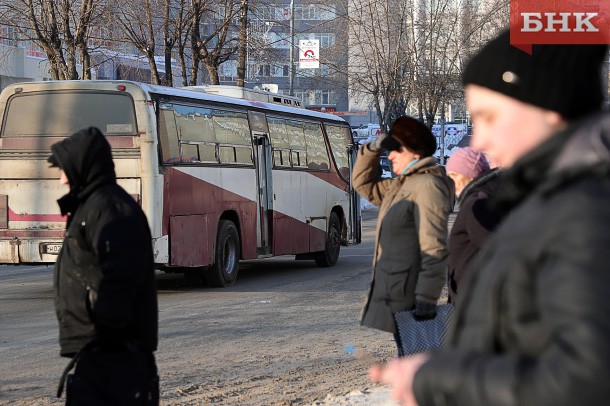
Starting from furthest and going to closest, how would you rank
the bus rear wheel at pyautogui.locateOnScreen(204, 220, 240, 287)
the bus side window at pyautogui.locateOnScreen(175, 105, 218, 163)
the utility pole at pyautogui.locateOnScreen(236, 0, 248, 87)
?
the utility pole at pyautogui.locateOnScreen(236, 0, 248, 87) → the bus rear wheel at pyautogui.locateOnScreen(204, 220, 240, 287) → the bus side window at pyautogui.locateOnScreen(175, 105, 218, 163)

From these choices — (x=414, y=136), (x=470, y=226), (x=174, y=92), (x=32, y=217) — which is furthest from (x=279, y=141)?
(x=470, y=226)

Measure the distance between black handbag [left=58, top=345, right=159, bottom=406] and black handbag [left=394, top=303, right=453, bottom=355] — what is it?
133 cm

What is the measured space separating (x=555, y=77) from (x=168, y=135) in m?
14.1

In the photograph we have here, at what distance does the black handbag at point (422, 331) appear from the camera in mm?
5223

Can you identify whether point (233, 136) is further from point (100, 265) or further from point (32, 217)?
point (100, 265)

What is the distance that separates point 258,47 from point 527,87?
102 feet

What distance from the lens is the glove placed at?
5.41 metres

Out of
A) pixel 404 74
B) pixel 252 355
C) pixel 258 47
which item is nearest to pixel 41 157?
pixel 252 355

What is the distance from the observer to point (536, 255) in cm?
195

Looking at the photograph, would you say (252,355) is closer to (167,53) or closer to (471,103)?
(471,103)

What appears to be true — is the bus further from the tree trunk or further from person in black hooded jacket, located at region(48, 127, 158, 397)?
the tree trunk

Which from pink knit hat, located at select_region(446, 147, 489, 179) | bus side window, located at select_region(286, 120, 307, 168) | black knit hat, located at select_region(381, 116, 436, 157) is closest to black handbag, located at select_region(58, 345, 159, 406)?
black knit hat, located at select_region(381, 116, 436, 157)

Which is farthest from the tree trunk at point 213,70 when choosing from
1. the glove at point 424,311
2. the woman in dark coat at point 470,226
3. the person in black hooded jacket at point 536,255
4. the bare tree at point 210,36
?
the person in black hooded jacket at point 536,255

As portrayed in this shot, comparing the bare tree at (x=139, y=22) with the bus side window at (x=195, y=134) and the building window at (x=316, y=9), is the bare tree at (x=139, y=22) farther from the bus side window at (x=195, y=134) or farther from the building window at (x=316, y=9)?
the building window at (x=316, y=9)
